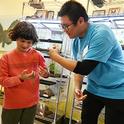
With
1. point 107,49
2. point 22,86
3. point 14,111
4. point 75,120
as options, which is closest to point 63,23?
point 107,49

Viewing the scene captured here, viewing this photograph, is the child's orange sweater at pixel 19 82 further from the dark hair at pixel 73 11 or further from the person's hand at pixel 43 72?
the dark hair at pixel 73 11

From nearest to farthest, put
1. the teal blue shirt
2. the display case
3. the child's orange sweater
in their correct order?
the teal blue shirt, the child's orange sweater, the display case

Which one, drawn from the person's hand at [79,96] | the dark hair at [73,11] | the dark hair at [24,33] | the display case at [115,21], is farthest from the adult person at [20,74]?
the display case at [115,21]

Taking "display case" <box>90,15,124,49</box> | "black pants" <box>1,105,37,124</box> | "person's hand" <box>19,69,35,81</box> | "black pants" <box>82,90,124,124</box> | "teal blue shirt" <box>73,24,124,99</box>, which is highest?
"display case" <box>90,15,124,49</box>

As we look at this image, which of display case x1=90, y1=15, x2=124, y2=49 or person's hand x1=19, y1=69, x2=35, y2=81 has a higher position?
display case x1=90, y1=15, x2=124, y2=49

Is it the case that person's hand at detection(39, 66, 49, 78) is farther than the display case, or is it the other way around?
the display case

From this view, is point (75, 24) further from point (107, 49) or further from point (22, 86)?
point (22, 86)

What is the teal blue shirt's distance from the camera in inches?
44.7

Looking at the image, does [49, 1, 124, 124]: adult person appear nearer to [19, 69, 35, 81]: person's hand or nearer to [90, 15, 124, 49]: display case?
[19, 69, 35, 81]: person's hand

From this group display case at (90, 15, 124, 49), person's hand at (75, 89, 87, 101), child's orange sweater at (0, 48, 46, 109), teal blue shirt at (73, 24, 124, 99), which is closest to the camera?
teal blue shirt at (73, 24, 124, 99)

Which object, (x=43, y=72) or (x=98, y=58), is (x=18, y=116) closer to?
(x=43, y=72)

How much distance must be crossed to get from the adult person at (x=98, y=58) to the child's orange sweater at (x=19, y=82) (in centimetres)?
38

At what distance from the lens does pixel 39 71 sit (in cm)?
155

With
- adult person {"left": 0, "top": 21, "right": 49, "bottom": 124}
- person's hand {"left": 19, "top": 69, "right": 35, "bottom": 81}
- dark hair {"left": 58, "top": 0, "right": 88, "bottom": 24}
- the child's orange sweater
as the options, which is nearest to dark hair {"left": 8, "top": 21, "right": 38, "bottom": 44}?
adult person {"left": 0, "top": 21, "right": 49, "bottom": 124}
